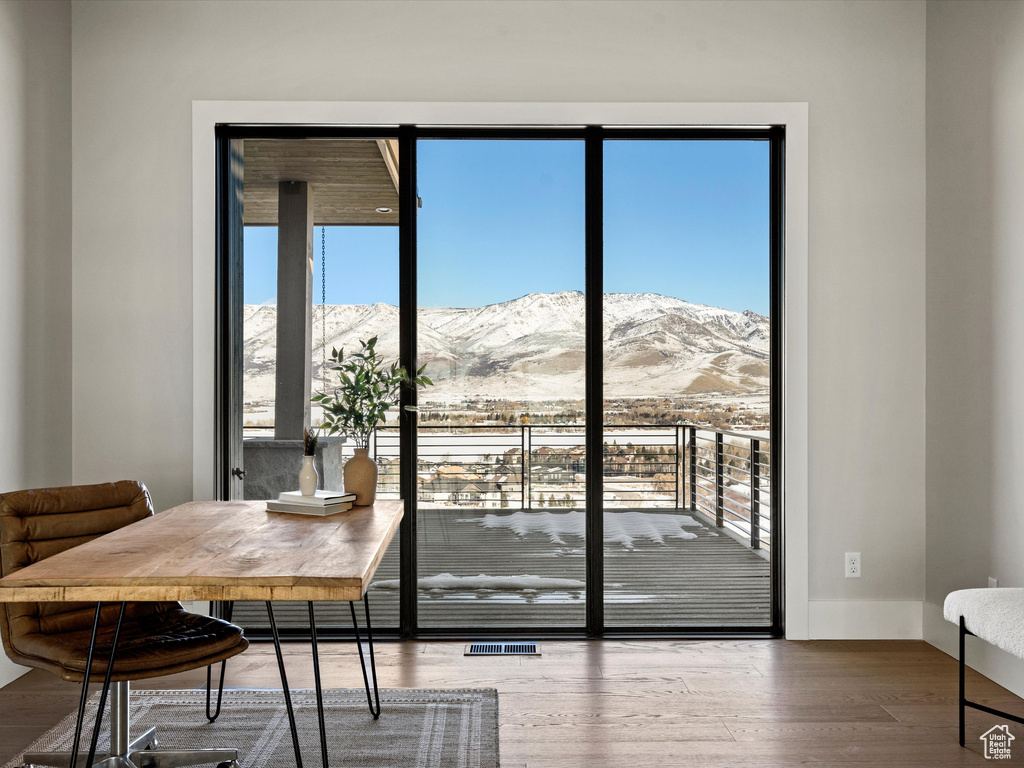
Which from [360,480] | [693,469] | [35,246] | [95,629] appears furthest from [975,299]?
[35,246]

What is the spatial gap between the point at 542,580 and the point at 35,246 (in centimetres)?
268

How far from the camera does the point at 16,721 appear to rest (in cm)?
257

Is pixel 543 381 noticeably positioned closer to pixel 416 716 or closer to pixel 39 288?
pixel 416 716

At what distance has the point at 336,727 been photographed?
251cm

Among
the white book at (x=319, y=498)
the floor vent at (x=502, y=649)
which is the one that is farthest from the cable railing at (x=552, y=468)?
the white book at (x=319, y=498)

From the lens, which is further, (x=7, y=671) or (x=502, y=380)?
(x=502, y=380)

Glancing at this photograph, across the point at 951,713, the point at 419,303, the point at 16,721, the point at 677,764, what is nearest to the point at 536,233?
the point at 419,303

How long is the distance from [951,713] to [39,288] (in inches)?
156

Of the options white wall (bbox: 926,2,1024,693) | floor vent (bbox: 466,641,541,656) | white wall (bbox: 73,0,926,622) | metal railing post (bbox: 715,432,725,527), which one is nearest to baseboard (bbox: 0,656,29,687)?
white wall (bbox: 73,0,926,622)

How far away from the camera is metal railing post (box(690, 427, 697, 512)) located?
3.54 meters

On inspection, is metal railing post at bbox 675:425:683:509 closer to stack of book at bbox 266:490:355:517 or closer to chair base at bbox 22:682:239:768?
stack of book at bbox 266:490:355:517

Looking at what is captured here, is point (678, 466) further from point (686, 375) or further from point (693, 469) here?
point (686, 375)

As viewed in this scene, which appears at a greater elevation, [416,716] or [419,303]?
[419,303]

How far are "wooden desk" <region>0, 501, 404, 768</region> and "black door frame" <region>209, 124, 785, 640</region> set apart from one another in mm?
1202
